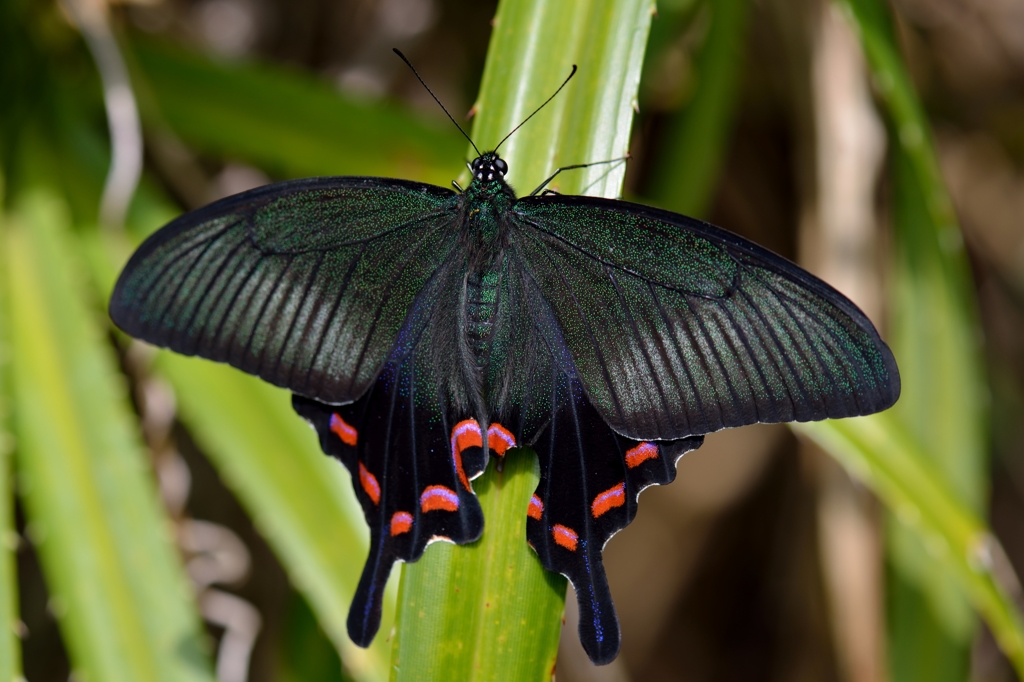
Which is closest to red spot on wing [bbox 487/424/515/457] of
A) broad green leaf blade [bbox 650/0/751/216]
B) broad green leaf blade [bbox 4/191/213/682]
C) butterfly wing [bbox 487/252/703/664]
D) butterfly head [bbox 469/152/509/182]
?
butterfly wing [bbox 487/252/703/664]

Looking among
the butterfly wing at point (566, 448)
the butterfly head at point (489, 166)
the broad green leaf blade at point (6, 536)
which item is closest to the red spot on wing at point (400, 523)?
the butterfly wing at point (566, 448)

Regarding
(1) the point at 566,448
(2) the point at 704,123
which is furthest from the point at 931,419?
(1) the point at 566,448

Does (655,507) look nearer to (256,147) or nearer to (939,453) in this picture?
(939,453)

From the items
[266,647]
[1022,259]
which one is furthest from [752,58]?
[266,647]

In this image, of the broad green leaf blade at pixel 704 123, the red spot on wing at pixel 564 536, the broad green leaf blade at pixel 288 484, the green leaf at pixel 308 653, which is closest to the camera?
the red spot on wing at pixel 564 536

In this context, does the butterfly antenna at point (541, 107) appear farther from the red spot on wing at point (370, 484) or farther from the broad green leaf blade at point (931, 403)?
the broad green leaf blade at point (931, 403)

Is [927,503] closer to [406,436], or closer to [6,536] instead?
[406,436]

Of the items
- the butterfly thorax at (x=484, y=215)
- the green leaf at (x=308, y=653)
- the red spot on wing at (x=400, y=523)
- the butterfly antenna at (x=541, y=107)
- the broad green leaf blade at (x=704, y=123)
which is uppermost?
the broad green leaf blade at (x=704, y=123)
